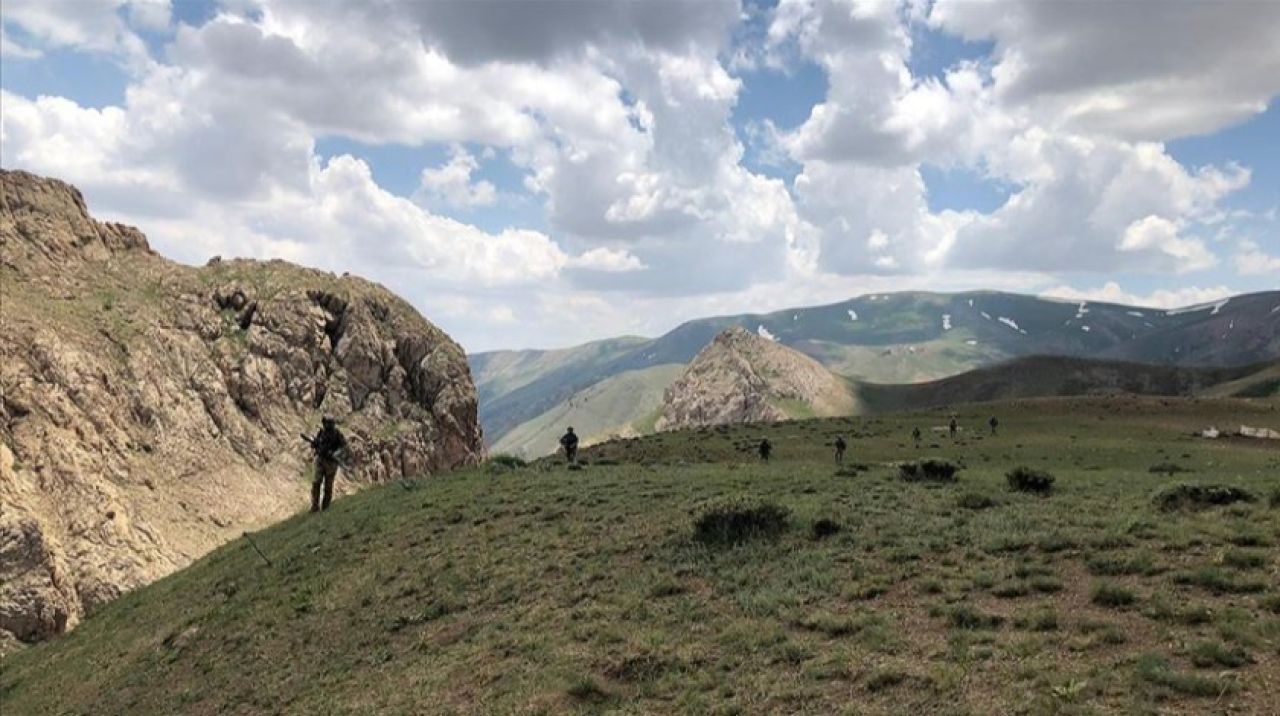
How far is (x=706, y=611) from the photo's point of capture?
17922mm

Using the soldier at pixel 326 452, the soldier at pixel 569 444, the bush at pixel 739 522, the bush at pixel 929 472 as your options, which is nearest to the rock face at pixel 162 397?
the soldier at pixel 326 452

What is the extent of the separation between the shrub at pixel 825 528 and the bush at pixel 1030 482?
1014 cm

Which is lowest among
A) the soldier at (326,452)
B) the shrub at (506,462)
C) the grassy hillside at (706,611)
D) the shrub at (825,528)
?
the grassy hillside at (706,611)

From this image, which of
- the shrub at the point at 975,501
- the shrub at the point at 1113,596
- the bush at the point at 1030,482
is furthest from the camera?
the bush at the point at 1030,482

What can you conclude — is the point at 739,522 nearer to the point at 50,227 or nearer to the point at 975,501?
the point at 975,501

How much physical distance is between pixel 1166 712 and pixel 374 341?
448ft

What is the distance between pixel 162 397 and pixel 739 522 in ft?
330

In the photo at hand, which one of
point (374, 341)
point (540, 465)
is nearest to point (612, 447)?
point (540, 465)

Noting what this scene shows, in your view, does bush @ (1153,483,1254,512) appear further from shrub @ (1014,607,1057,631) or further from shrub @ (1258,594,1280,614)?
shrub @ (1014,607,1057,631)

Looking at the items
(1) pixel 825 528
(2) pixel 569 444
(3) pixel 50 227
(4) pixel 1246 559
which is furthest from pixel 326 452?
(3) pixel 50 227

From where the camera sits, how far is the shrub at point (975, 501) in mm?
25212

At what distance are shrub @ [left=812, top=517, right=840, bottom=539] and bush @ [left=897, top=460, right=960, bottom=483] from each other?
1184 centimetres

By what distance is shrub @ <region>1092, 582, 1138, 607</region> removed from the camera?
1529cm

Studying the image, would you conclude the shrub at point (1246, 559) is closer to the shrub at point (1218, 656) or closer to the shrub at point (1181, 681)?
the shrub at point (1218, 656)
